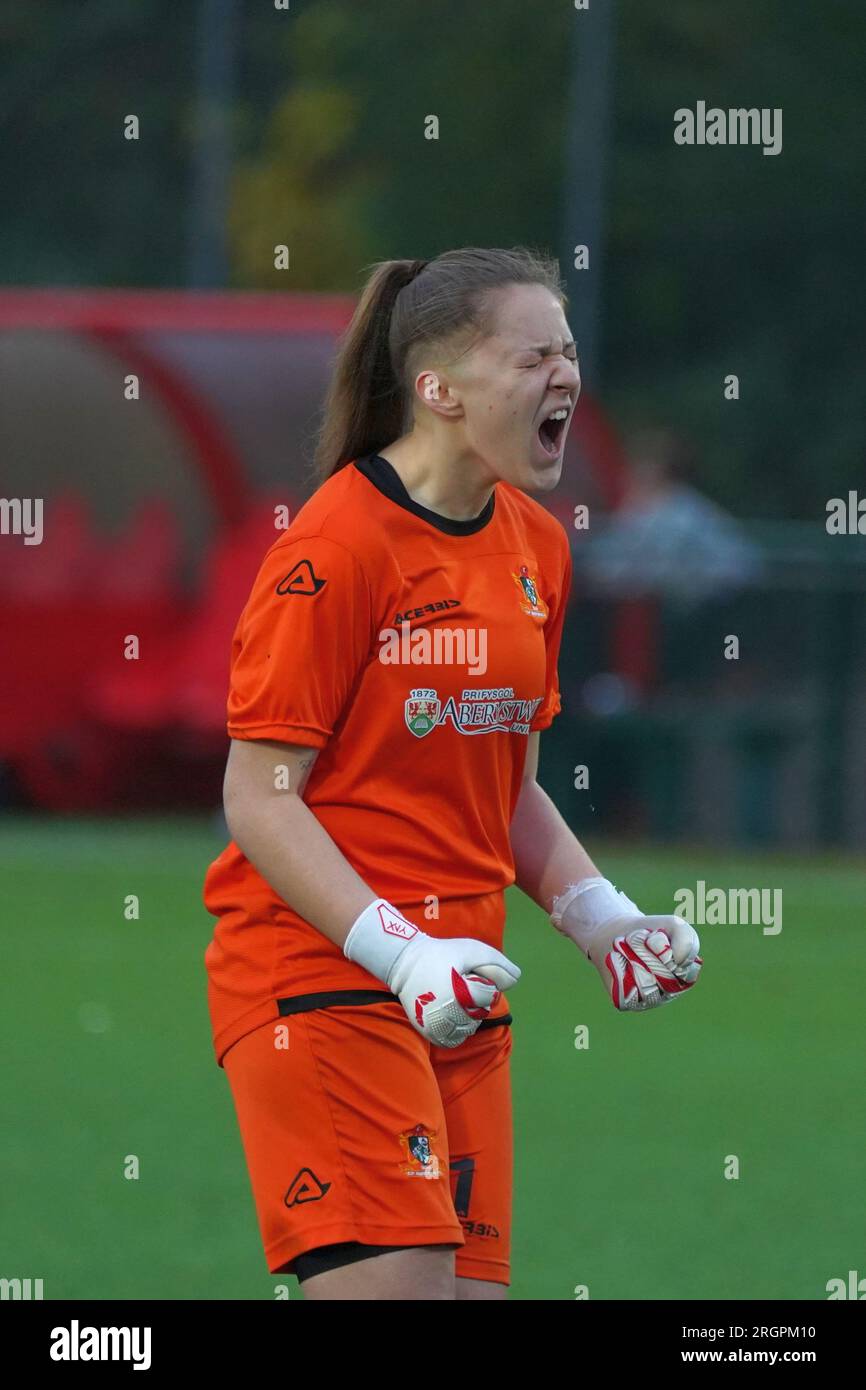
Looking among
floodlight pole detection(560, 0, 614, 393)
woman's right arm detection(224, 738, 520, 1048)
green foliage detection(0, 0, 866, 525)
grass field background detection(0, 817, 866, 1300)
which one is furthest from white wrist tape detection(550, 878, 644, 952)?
green foliage detection(0, 0, 866, 525)

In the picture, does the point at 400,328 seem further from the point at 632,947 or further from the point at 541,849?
the point at 632,947

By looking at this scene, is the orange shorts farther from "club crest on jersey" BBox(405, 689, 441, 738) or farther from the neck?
the neck

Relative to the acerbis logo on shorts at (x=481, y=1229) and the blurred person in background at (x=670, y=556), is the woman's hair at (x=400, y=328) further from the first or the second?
the blurred person in background at (x=670, y=556)

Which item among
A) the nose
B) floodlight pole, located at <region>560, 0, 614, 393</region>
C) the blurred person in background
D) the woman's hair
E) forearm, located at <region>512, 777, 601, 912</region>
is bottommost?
forearm, located at <region>512, 777, 601, 912</region>

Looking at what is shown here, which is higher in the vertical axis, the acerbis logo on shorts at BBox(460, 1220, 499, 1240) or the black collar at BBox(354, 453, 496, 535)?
the black collar at BBox(354, 453, 496, 535)

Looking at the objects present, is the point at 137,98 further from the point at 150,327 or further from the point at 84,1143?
the point at 84,1143

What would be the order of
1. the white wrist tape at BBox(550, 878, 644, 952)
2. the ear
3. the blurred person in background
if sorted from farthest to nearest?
the blurred person in background, the white wrist tape at BBox(550, 878, 644, 952), the ear

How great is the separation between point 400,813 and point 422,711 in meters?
0.17

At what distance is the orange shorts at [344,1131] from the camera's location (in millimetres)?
4184

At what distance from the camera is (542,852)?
4.72 metres

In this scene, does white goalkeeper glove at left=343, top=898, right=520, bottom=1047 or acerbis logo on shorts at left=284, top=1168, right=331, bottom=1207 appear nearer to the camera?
white goalkeeper glove at left=343, top=898, right=520, bottom=1047

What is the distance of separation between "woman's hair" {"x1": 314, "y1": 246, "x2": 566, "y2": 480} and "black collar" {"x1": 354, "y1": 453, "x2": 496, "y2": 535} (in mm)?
120

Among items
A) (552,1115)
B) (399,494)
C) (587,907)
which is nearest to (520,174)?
(552,1115)

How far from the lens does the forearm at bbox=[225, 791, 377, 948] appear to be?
4145mm
